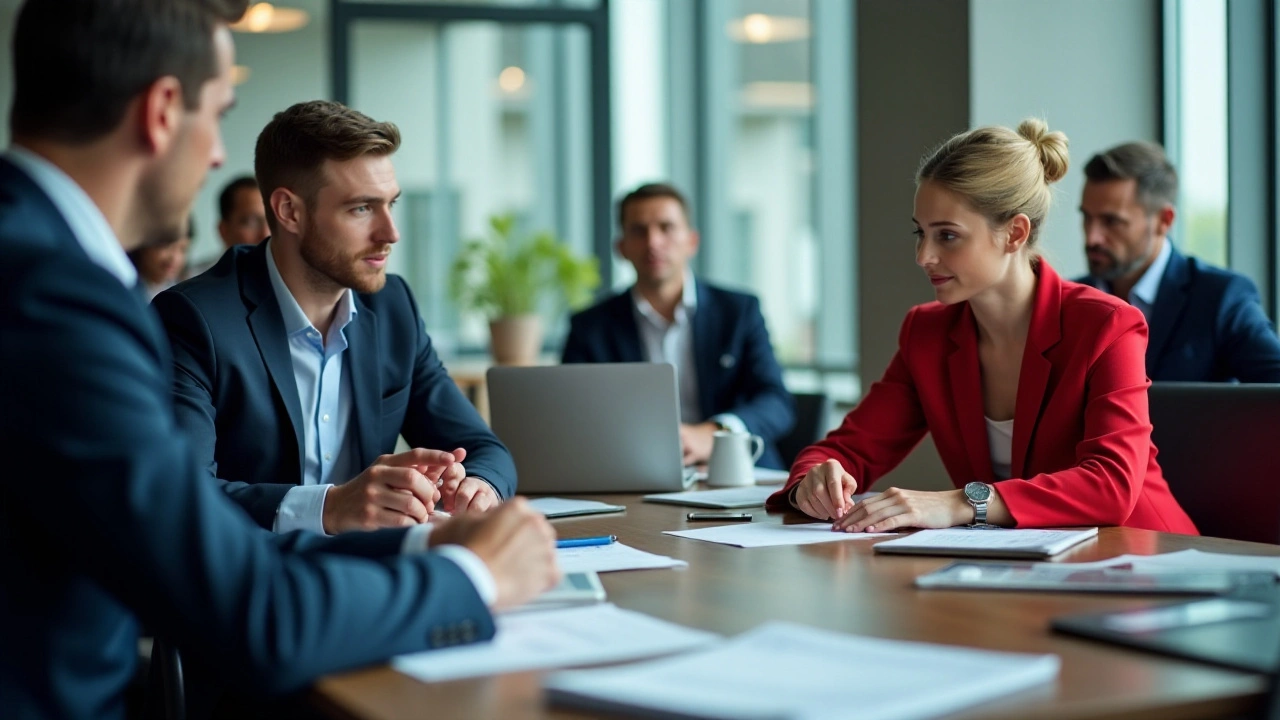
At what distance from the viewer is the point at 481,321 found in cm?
702

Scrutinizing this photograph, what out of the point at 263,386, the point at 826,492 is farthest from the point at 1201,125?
the point at 263,386

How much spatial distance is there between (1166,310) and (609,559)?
2.24 m

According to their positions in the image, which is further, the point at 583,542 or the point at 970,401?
the point at 970,401

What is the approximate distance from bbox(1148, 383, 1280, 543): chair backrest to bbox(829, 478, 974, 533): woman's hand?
0.60 metres

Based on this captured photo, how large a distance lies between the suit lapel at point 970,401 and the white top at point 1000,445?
0.06 ft

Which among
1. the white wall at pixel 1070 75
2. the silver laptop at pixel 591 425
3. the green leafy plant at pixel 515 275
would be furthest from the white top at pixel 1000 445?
the green leafy plant at pixel 515 275

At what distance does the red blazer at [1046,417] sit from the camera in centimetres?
204

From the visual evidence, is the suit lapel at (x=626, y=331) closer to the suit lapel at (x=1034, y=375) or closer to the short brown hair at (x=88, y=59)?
the suit lapel at (x=1034, y=375)

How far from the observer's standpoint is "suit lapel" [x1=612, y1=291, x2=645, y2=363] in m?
3.89

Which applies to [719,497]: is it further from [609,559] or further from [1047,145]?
[1047,145]

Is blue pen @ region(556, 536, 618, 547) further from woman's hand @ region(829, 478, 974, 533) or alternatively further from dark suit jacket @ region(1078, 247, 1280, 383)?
dark suit jacket @ region(1078, 247, 1280, 383)

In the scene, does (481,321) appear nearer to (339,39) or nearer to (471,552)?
(339,39)

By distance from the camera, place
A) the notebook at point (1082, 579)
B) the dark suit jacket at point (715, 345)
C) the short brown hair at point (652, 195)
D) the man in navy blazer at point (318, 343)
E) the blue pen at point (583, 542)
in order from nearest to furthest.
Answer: the notebook at point (1082, 579) < the blue pen at point (583, 542) < the man in navy blazer at point (318, 343) < the dark suit jacket at point (715, 345) < the short brown hair at point (652, 195)

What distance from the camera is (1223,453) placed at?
2.31m
